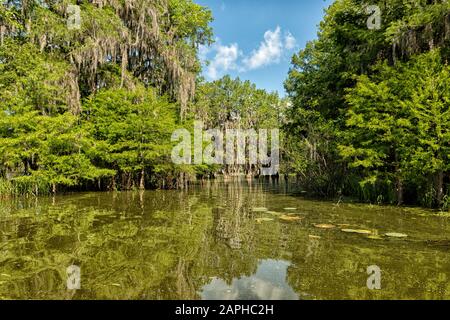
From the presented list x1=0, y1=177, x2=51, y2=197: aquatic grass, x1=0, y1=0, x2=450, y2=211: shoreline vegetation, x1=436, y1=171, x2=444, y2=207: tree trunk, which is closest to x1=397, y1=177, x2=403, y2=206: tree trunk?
x1=0, y1=0, x2=450, y2=211: shoreline vegetation

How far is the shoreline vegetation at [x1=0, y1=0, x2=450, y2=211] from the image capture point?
33.2ft

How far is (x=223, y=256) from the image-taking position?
199 inches

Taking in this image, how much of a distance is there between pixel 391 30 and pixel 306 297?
35.2 ft

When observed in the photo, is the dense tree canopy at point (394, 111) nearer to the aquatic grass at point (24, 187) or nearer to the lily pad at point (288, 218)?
the lily pad at point (288, 218)

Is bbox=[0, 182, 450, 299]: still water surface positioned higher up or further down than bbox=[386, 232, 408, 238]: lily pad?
further down

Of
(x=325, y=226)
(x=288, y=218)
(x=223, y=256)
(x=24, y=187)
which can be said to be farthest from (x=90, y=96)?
(x=223, y=256)

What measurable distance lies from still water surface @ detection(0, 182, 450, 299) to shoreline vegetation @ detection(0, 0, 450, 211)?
2.87 m

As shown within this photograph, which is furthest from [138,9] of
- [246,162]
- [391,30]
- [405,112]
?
[246,162]

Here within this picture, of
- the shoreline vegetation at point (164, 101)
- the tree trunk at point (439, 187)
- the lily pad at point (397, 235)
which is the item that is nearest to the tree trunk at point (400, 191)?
the shoreline vegetation at point (164, 101)

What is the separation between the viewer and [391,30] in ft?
36.7

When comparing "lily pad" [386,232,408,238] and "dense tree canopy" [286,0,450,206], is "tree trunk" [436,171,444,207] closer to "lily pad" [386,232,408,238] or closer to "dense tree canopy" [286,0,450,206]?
"dense tree canopy" [286,0,450,206]

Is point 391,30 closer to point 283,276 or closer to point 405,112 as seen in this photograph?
point 405,112

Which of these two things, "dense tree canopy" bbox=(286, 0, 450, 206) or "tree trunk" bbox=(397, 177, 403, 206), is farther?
"tree trunk" bbox=(397, 177, 403, 206)

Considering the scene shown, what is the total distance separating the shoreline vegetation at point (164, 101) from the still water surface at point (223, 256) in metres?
2.87
